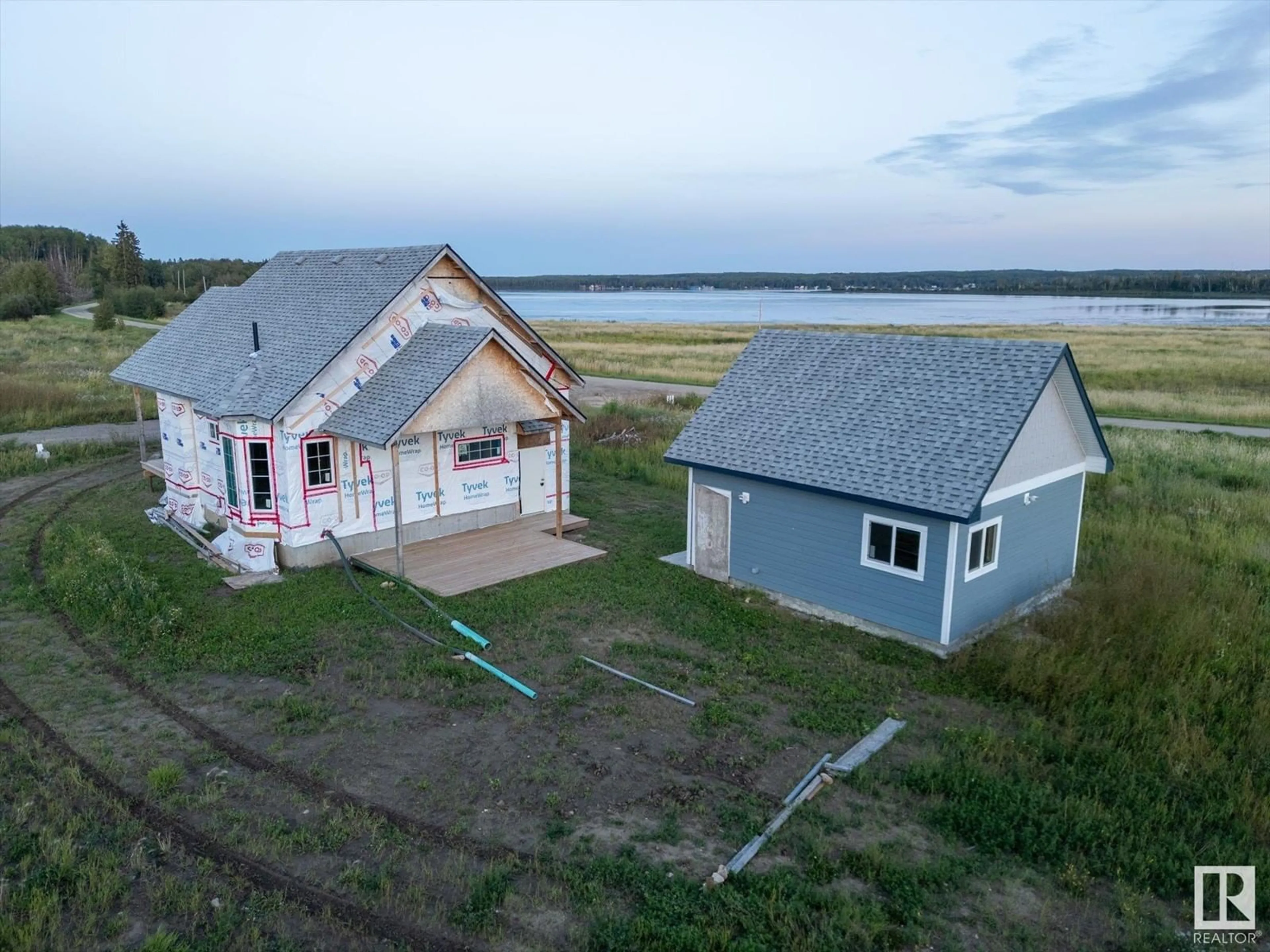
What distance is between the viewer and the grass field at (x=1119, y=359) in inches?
1475

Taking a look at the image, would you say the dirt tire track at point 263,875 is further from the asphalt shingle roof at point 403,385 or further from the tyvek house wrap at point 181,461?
the tyvek house wrap at point 181,461

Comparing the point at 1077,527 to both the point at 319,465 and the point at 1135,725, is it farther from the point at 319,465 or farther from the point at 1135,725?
the point at 319,465

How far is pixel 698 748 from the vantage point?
981cm

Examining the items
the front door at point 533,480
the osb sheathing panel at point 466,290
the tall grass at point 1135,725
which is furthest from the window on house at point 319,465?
the tall grass at point 1135,725

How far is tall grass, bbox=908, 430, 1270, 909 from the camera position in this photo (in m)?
8.04

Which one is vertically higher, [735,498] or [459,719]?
[735,498]

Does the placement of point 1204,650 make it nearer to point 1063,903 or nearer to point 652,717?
point 1063,903

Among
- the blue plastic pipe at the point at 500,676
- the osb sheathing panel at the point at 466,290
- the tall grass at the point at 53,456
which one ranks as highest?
the osb sheathing panel at the point at 466,290

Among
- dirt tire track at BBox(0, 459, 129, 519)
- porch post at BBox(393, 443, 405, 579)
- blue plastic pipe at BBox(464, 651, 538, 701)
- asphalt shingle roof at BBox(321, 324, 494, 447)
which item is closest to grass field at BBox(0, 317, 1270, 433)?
dirt tire track at BBox(0, 459, 129, 519)

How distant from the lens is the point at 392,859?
7.63m

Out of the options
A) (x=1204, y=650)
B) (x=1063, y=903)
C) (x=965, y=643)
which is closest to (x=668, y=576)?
(x=965, y=643)

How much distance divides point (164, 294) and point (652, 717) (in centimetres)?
9879

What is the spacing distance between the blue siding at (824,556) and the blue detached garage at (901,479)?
26 millimetres

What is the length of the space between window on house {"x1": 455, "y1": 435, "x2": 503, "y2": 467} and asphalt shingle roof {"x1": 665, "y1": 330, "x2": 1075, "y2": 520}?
4.70m
